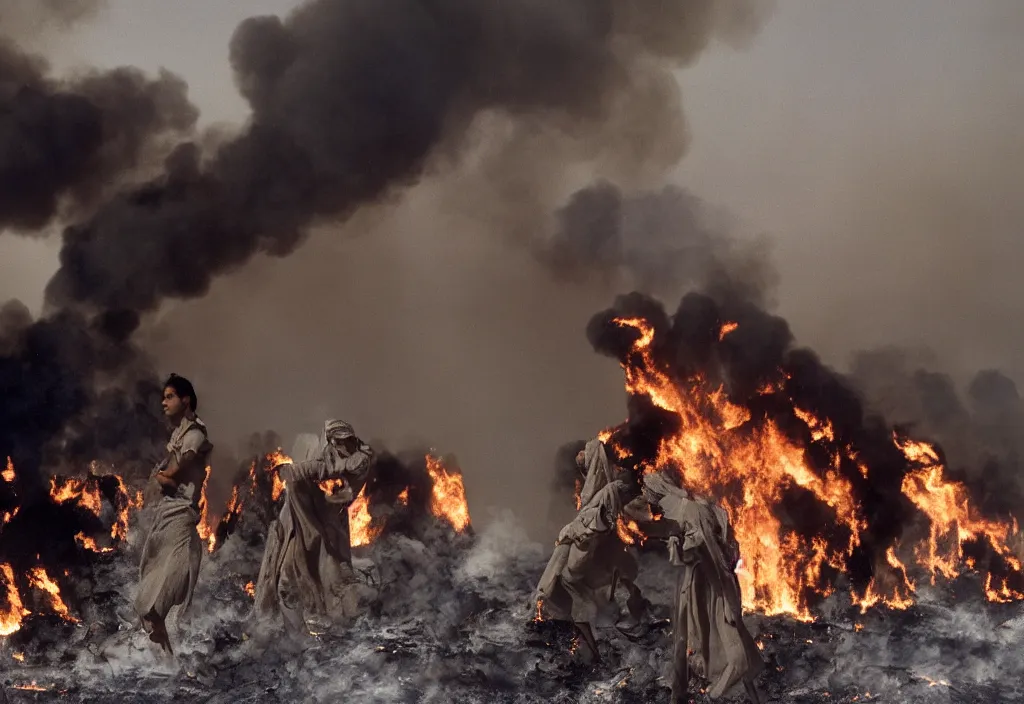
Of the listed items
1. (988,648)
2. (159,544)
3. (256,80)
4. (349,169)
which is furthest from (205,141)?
(988,648)

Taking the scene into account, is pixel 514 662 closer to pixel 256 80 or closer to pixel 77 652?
pixel 77 652

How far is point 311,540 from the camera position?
45.6 feet

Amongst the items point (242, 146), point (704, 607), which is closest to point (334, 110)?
point (242, 146)

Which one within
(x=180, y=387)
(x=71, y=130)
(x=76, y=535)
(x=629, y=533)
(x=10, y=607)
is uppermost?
(x=71, y=130)

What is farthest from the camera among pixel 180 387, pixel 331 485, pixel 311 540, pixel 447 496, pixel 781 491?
pixel 447 496

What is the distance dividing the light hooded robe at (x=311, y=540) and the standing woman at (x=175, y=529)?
3.06ft

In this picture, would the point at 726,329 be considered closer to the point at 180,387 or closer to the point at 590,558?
the point at 590,558

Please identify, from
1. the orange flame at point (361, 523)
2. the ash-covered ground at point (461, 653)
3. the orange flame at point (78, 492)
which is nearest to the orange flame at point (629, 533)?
the ash-covered ground at point (461, 653)

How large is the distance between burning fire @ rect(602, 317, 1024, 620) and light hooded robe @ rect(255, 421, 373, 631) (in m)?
3.72

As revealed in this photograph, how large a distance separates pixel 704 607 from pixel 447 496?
16.8 feet

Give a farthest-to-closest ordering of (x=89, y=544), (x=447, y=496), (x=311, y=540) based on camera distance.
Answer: (x=447, y=496) < (x=89, y=544) < (x=311, y=540)

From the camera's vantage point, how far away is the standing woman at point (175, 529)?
13477 mm

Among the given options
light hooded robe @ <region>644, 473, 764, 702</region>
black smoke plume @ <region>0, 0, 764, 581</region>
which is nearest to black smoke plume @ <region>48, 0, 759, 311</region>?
black smoke plume @ <region>0, 0, 764, 581</region>

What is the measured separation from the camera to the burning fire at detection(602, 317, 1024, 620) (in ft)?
48.3
